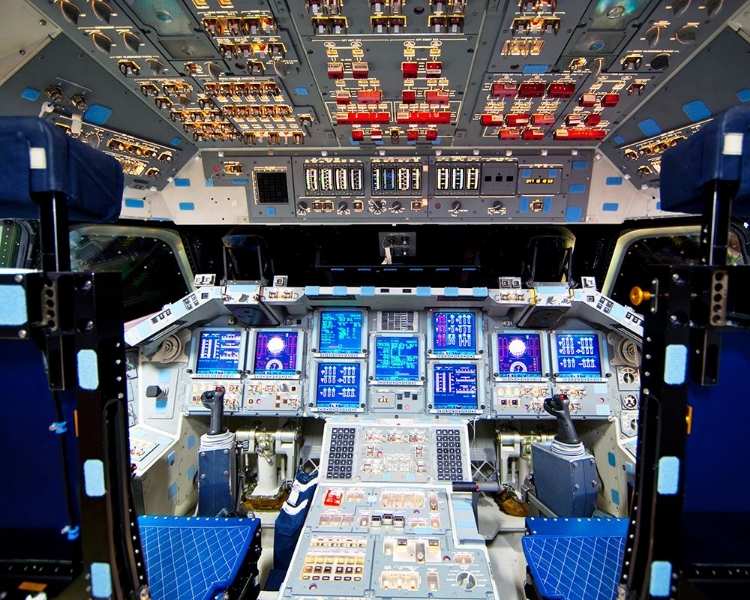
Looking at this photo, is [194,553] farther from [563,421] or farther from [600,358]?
[600,358]

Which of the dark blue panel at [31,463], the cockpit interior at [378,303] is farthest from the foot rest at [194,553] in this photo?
the dark blue panel at [31,463]

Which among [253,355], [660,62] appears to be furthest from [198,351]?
[660,62]

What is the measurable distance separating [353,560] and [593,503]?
5.81 ft

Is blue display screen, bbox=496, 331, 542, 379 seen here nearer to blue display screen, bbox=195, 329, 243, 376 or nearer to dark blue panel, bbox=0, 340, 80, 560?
blue display screen, bbox=195, 329, 243, 376

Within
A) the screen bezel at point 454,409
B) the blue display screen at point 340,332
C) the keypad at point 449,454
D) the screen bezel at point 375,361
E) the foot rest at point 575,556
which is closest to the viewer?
the foot rest at point 575,556

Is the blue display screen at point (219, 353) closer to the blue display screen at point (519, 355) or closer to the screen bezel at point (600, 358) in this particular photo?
the blue display screen at point (519, 355)

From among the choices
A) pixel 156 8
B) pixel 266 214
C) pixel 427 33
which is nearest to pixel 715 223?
pixel 427 33

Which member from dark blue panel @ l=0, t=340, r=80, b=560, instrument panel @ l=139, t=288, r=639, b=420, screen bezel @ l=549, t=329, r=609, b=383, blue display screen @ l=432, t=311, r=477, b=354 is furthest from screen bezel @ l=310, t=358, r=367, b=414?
dark blue panel @ l=0, t=340, r=80, b=560

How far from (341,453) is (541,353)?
1.87 m

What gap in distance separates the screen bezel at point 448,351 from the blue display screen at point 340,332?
615 mm

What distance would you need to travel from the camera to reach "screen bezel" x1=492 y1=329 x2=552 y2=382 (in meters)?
3.37

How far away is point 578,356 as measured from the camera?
3.40 metres

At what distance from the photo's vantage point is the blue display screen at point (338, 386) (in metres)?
3.40

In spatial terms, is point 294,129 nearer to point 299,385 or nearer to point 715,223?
point 299,385
